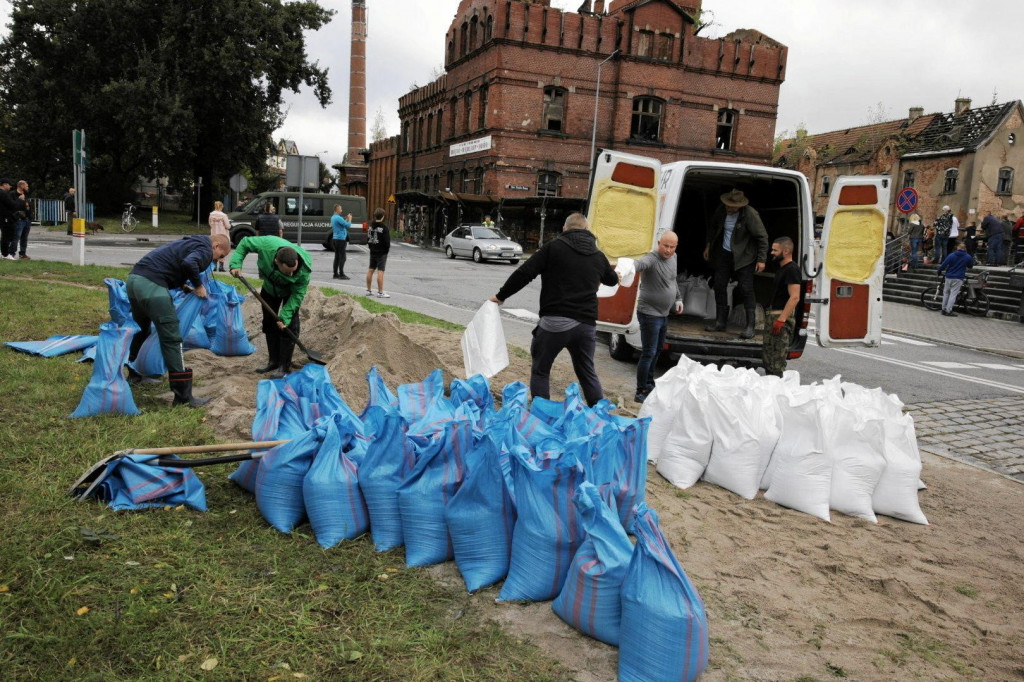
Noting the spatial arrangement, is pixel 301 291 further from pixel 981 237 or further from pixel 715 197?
pixel 981 237

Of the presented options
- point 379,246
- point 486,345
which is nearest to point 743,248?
point 486,345

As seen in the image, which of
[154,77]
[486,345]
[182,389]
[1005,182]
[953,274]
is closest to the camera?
[182,389]

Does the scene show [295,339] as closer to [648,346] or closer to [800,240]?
[648,346]

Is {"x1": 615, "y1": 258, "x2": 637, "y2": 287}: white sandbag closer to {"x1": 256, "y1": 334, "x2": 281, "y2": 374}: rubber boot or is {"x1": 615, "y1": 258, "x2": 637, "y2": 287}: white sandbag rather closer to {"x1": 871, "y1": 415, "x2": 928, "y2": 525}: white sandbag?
{"x1": 871, "y1": 415, "x2": 928, "y2": 525}: white sandbag

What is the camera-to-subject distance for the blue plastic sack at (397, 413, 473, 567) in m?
3.41

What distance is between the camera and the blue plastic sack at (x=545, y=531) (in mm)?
3119

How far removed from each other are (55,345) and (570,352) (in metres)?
5.39

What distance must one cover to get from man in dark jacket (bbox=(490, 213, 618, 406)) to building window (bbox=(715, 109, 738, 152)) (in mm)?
36863

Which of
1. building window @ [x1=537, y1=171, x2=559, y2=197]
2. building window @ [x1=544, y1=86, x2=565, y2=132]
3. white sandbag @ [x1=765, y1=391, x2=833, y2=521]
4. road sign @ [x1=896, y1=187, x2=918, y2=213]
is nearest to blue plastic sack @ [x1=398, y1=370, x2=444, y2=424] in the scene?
white sandbag @ [x1=765, y1=391, x2=833, y2=521]

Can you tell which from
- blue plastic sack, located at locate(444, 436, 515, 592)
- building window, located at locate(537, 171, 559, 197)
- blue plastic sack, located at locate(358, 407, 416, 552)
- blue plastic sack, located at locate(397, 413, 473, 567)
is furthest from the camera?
building window, located at locate(537, 171, 559, 197)

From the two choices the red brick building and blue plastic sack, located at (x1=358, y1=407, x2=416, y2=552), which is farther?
the red brick building

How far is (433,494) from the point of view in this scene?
3.41m

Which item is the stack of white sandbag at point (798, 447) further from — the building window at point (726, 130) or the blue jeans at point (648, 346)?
the building window at point (726, 130)

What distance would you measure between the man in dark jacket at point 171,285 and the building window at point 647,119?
113 feet
